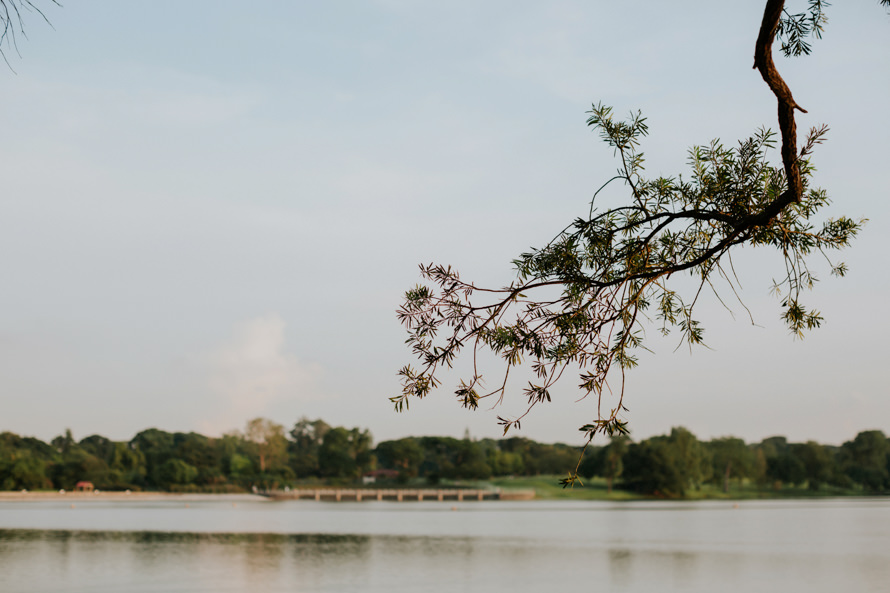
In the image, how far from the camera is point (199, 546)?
47.2m

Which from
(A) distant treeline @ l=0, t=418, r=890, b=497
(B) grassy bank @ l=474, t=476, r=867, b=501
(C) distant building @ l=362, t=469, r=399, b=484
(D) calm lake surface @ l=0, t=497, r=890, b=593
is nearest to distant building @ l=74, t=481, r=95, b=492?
(A) distant treeline @ l=0, t=418, r=890, b=497

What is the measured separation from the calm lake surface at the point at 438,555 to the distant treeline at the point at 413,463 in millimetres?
43684

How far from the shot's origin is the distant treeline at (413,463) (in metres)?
116

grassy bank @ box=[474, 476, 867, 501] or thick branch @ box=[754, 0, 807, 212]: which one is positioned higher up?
thick branch @ box=[754, 0, 807, 212]

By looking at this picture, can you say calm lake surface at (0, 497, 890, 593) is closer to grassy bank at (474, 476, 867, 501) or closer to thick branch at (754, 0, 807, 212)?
thick branch at (754, 0, 807, 212)

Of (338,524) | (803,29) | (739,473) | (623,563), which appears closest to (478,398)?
(803,29)

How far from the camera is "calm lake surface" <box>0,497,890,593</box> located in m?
33.2

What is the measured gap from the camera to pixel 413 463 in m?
141

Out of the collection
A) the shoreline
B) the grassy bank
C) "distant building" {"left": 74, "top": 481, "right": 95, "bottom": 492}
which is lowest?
the grassy bank

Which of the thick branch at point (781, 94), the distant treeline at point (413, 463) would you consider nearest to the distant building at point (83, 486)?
the distant treeline at point (413, 463)

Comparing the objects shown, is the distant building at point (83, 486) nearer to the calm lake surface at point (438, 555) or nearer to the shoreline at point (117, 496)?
the shoreline at point (117, 496)

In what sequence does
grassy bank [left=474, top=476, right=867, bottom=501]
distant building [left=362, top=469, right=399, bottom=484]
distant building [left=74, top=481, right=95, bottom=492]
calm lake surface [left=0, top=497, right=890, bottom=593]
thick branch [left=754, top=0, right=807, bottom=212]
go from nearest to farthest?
thick branch [left=754, top=0, right=807, bottom=212] → calm lake surface [left=0, top=497, right=890, bottom=593] → distant building [left=74, top=481, right=95, bottom=492] → grassy bank [left=474, top=476, right=867, bottom=501] → distant building [left=362, top=469, right=399, bottom=484]

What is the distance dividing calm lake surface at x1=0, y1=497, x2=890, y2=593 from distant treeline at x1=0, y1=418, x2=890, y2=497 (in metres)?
43.7

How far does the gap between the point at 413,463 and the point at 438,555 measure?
9873 centimetres
